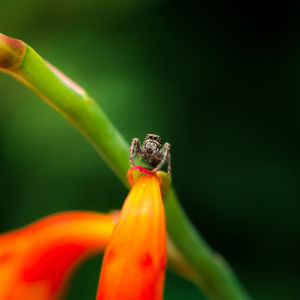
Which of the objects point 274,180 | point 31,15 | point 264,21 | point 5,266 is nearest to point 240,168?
point 274,180

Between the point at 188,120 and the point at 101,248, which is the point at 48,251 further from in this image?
the point at 188,120

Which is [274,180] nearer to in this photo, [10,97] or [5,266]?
[10,97]

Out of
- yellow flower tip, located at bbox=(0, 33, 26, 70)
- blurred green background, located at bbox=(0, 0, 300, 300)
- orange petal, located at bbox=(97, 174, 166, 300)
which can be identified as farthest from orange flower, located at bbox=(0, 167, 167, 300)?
blurred green background, located at bbox=(0, 0, 300, 300)

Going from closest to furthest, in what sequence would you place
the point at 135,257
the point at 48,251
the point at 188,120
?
1. the point at 135,257
2. the point at 48,251
3. the point at 188,120

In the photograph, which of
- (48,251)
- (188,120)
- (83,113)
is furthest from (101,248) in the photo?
(188,120)

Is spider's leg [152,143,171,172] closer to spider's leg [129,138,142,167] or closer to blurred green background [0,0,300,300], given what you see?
spider's leg [129,138,142,167]

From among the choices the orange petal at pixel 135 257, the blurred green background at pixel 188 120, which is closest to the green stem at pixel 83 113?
the orange petal at pixel 135 257

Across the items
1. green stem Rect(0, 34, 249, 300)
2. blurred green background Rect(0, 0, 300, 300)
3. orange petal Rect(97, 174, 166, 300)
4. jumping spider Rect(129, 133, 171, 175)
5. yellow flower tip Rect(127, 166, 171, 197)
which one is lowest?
orange petal Rect(97, 174, 166, 300)
